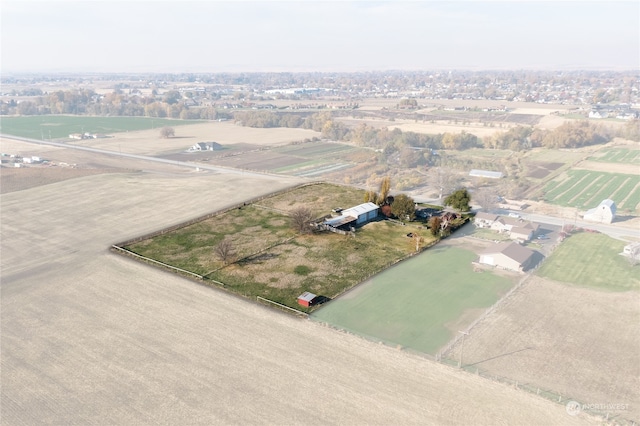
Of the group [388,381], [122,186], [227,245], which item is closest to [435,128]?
[122,186]

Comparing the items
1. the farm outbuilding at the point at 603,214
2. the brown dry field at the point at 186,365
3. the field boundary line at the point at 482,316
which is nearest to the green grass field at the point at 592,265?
the field boundary line at the point at 482,316

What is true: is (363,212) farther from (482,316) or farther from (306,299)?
(482,316)

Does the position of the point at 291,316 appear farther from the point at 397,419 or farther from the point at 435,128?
the point at 435,128

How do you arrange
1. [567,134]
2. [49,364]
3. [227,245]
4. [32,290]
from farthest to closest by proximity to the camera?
[567,134] → [227,245] → [32,290] → [49,364]

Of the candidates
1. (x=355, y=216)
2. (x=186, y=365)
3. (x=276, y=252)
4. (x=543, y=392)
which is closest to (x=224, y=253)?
(x=276, y=252)

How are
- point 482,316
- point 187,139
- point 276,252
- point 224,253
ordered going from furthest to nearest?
point 187,139 → point 276,252 → point 224,253 → point 482,316
